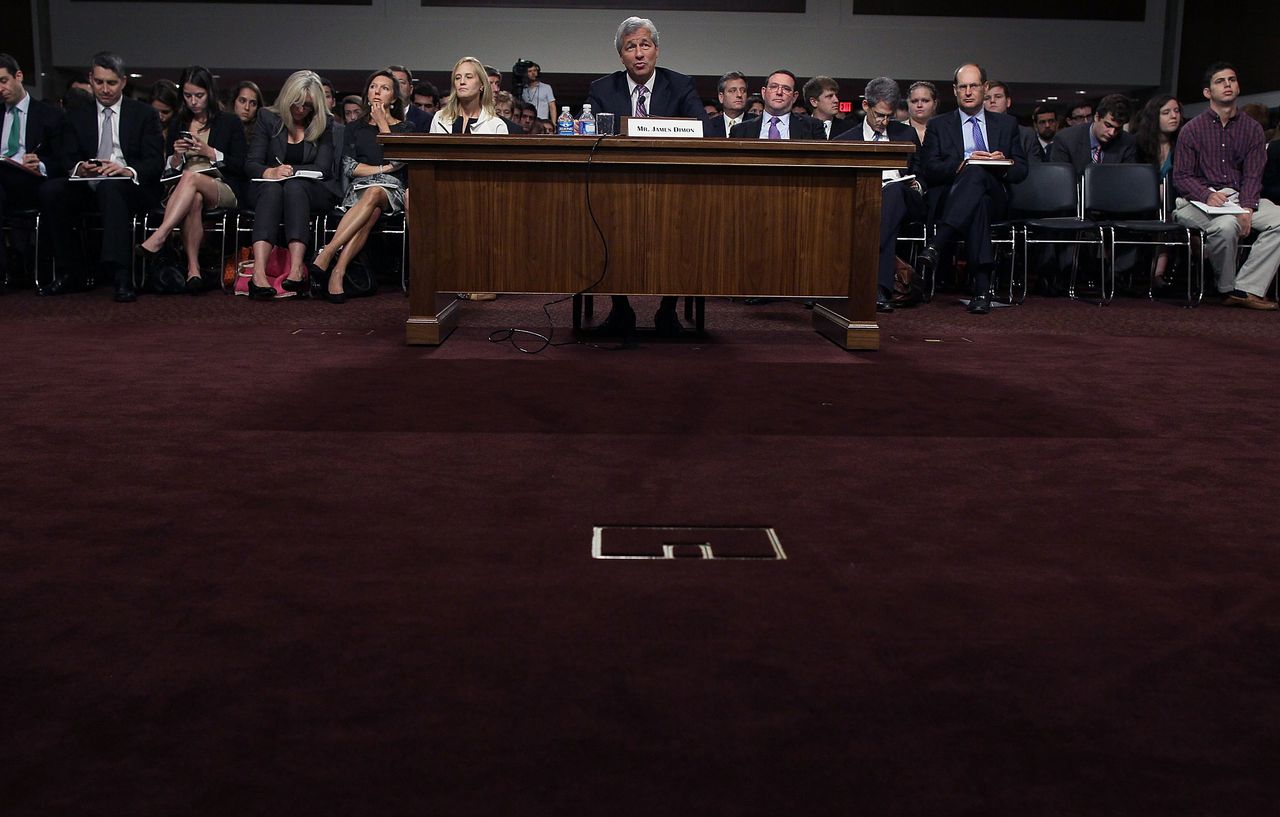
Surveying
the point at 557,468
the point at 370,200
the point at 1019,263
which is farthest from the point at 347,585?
the point at 1019,263

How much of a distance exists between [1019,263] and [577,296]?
4.07m

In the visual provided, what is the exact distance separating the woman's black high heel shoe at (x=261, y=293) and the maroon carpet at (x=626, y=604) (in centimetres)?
255

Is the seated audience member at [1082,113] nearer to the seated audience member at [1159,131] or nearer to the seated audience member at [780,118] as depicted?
the seated audience member at [1159,131]

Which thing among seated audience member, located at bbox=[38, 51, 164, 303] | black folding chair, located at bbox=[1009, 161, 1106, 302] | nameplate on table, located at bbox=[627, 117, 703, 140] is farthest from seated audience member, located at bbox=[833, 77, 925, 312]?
seated audience member, located at bbox=[38, 51, 164, 303]

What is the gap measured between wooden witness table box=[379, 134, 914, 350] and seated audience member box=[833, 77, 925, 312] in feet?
5.12

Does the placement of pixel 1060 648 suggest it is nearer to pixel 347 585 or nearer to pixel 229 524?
pixel 347 585

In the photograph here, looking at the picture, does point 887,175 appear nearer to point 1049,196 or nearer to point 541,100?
point 1049,196

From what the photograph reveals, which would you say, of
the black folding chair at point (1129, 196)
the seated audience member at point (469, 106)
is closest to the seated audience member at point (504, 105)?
the seated audience member at point (469, 106)

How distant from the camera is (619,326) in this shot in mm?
4711

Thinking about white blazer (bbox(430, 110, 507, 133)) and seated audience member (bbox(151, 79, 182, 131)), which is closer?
white blazer (bbox(430, 110, 507, 133))

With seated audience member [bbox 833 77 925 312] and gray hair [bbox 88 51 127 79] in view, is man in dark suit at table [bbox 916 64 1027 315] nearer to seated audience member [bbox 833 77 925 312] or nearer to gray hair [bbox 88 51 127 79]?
seated audience member [bbox 833 77 925 312]

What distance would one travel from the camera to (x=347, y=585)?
1.71 m

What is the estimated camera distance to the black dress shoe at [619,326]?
4.68 meters

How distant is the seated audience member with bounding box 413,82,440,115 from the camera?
7671 millimetres
